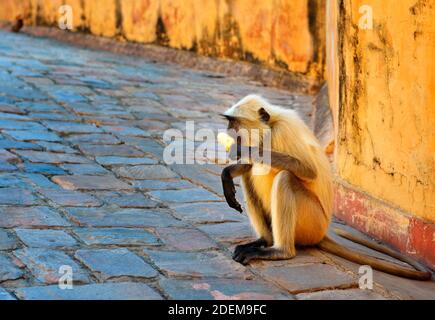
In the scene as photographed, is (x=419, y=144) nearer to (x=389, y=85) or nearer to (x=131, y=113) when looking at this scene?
(x=389, y=85)

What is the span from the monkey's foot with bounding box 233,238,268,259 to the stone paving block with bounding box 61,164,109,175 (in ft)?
5.51

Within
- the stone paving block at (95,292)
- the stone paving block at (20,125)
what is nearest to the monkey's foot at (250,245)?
the stone paving block at (95,292)

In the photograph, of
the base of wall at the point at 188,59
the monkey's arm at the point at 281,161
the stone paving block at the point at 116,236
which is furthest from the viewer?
the base of wall at the point at 188,59

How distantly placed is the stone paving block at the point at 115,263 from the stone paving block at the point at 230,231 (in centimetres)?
62

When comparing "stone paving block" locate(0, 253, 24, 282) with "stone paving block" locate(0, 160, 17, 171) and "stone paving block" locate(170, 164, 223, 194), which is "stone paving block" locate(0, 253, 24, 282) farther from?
"stone paving block" locate(170, 164, 223, 194)

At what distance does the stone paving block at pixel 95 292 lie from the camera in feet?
9.78

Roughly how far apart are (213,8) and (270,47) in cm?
155

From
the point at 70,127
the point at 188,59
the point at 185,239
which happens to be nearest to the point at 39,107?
the point at 70,127

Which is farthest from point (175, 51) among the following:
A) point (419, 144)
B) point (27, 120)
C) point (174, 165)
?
point (419, 144)

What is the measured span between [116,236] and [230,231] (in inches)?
27.4

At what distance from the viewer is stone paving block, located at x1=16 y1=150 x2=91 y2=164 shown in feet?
17.6

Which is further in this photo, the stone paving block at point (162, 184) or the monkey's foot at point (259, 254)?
the stone paving block at point (162, 184)

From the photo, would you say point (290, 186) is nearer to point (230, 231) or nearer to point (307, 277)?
point (307, 277)

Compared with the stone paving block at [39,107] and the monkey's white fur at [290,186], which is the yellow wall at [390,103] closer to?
the monkey's white fur at [290,186]
